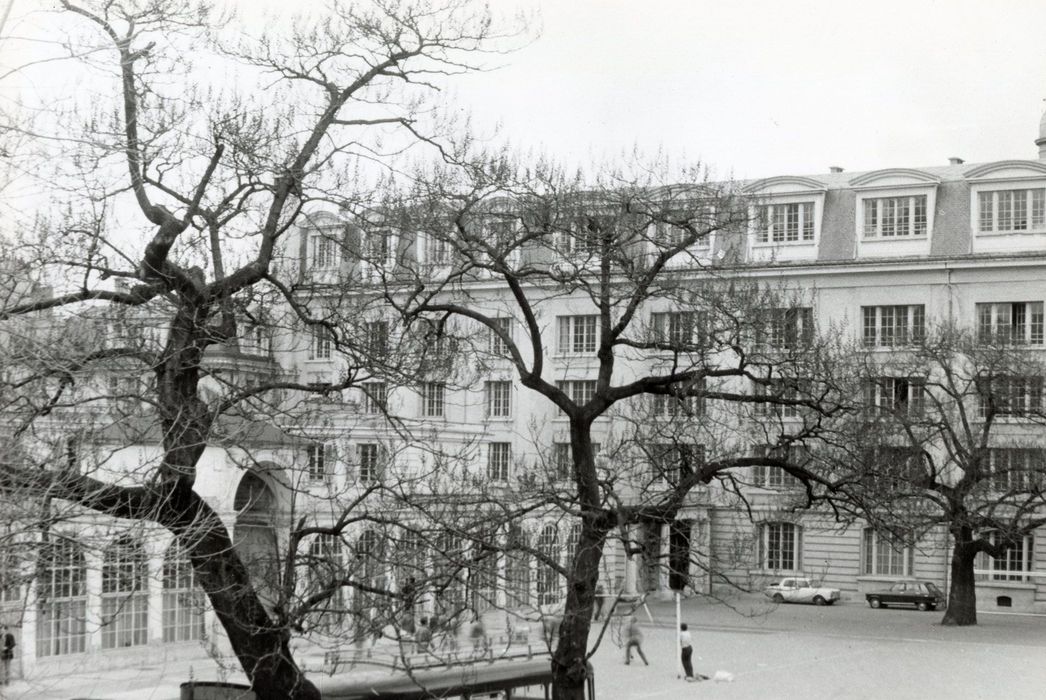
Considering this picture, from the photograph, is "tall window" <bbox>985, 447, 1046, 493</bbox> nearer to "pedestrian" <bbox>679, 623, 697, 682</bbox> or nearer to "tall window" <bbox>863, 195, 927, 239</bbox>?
"tall window" <bbox>863, 195, 927, 239</bbox>

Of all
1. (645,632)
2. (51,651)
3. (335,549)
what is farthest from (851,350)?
(335,549)

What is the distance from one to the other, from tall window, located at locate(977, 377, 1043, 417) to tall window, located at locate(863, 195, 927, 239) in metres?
13.1

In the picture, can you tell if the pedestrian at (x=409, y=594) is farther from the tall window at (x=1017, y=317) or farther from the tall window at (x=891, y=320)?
the tall window at (x=1017, y=317)

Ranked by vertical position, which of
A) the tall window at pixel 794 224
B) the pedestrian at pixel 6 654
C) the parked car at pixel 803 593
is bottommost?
the parked car at pixel 803 593

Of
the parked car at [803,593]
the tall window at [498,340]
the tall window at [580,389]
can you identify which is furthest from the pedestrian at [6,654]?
the parked car at [803,593]

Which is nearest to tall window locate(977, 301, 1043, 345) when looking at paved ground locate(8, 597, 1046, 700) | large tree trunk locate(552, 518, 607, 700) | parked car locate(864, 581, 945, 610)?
parked car locate(864, 581, 945, 610)

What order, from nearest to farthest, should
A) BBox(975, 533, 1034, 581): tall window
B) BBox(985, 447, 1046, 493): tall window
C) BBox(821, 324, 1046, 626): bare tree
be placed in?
BBox(821, 324, 1046, 626): bare tree < BBox(985, 447, 1046, 493): tall window < BBox(975, 533, 1034, 581): tall window

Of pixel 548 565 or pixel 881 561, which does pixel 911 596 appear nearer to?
pixel 881 561

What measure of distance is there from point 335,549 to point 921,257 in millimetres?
44172

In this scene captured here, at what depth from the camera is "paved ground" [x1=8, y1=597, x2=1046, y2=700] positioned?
31.6m

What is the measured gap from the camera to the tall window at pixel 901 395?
144ft

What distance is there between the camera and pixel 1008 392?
4753cm

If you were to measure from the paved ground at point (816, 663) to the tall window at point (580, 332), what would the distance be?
42.1 ft

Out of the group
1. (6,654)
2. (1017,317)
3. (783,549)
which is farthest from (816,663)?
(1017,317)
